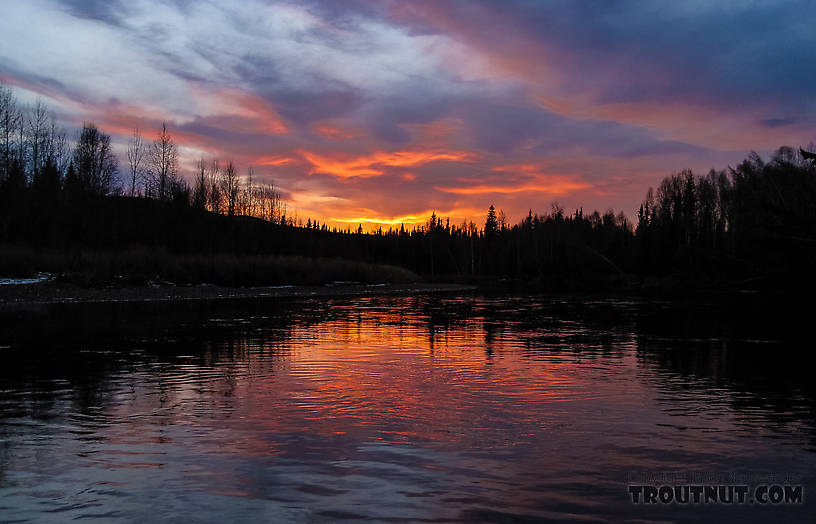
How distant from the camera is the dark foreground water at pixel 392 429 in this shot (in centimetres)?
650

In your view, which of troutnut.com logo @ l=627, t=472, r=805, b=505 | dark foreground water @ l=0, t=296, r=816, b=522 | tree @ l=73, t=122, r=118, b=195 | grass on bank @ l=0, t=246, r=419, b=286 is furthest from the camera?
tree @ l=73, t=122, r=118, b=195

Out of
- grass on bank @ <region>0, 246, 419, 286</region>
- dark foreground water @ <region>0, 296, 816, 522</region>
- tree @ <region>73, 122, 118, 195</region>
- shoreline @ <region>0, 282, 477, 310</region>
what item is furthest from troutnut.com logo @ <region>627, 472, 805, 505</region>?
tree @ <region>73, 122, 118, 195</region>

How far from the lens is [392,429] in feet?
31.3

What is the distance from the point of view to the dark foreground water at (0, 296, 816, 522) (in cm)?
650

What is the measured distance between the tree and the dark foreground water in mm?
69944

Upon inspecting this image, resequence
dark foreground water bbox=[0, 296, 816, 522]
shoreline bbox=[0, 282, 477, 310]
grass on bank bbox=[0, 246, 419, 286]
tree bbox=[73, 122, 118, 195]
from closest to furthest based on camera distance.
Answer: dark foreground water bbox=[0, 296, 816, 522] → shoreline bbox=[0, 282, 477, 310] → grass on bank bbox=[0, 246, 419, 286] → tree bbox=[73, 122, 118, 195]

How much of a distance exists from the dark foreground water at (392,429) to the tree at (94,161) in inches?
2754

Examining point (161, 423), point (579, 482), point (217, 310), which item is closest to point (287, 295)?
point (217, 310)

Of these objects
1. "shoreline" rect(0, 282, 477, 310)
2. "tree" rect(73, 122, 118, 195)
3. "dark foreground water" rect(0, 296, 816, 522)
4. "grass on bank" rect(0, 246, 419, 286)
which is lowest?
"dark foreground water" rect(0, 296, 816, 522)

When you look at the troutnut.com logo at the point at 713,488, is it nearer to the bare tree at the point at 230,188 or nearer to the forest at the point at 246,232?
the forest at the point at 246,232

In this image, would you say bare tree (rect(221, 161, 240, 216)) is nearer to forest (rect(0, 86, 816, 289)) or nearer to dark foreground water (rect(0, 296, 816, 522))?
forest (rect(0, 86, 816, 289))

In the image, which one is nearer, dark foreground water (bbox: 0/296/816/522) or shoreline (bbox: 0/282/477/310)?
dark foreground water (bbox: 0/296/816/522)

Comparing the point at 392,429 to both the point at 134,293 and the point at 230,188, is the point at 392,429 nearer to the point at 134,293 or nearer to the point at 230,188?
the point at 134,293

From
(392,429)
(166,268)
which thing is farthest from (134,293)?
(392,429)
